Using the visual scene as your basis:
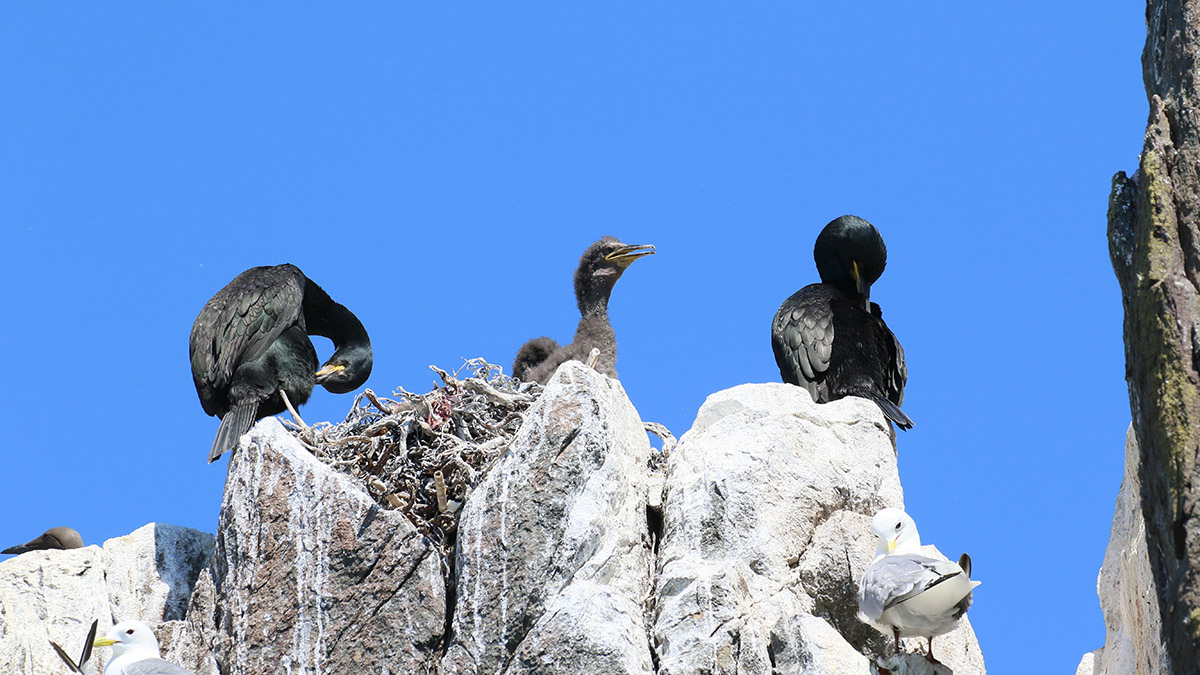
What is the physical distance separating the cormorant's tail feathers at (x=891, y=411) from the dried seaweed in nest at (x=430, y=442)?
227 cm

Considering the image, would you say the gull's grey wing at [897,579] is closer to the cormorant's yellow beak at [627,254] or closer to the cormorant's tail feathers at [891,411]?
the cormorant's tail feathers at [891,411]

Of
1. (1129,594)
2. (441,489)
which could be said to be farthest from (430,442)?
(1129,594)

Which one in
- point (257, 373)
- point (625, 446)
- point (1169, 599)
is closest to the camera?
point (1169, 599)

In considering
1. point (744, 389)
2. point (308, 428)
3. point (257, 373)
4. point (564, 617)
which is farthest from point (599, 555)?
point (257, 373)

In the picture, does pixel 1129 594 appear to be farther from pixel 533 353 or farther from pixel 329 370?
pixel 329 370

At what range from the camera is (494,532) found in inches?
319

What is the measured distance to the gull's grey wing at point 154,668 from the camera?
7691 mm

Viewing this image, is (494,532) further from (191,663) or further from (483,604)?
(191,663)

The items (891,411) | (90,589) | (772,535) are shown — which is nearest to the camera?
(772,535)

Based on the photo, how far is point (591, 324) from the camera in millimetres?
10922

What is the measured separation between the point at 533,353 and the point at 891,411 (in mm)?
2881

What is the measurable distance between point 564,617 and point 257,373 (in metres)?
3.57

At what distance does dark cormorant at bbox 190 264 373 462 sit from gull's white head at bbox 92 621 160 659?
5.04 feet

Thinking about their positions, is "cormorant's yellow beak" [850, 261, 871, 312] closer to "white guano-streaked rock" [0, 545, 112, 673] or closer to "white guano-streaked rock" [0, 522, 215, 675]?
"white guano-streaked rock" [0, 522, 215, 675]
